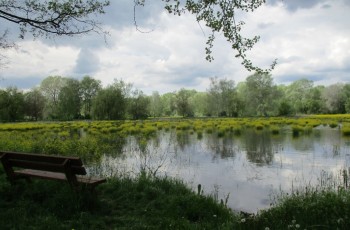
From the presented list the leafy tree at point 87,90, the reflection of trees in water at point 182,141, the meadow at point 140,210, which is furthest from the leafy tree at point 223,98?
the meadow at point 140,210

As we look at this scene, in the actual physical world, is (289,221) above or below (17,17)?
below

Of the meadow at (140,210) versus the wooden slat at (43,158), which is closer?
the meadow at (140,210)

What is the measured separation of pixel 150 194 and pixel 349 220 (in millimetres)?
3708

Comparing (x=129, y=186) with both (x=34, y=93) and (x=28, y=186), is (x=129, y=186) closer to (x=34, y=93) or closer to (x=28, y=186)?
(x=28, y=186)

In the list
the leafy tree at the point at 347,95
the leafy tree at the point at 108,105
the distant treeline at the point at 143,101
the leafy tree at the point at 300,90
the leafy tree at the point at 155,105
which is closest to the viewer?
the leafy tree at the point at 108,105

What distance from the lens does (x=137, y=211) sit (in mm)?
6180

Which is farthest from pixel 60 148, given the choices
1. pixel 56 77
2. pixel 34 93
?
pixel 56 77

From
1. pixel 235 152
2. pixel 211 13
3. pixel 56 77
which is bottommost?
pixel 235 152

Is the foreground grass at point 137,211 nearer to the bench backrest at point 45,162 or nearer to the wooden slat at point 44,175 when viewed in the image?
the wooden slat at point 44,175

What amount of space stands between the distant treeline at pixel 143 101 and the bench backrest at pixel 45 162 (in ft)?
191

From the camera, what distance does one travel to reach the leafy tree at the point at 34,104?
76875mm

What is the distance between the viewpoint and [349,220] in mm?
4750

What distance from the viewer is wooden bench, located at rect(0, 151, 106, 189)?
20.3 feet

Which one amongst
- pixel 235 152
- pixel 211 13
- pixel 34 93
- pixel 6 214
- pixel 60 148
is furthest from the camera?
pixel 34 93
